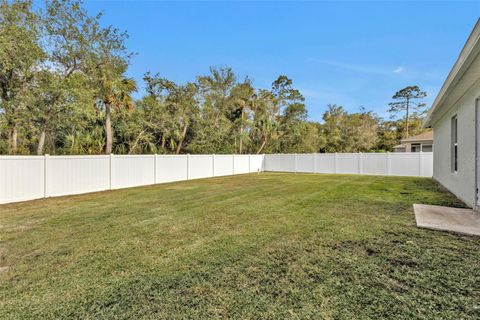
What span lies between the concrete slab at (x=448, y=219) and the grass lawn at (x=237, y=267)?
239mm

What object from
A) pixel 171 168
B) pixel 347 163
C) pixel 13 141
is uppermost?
pixel 13 141

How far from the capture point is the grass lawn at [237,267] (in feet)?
6.05

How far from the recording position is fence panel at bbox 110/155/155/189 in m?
8.63

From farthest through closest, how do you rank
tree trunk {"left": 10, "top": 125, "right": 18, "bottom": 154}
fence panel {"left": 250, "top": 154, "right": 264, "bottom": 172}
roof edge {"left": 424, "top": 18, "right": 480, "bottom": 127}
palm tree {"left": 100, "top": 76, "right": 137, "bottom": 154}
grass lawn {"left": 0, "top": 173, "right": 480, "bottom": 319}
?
fence panel {"left": 250, "top": 154, "right": 264, "bottom": 172}, palm tree {"left": 100, "top": 76, "right": 137, "bottom": 154}, tree trunk {"left": 10, "top": 125, "right": 18, "bottom": 154}, roof edge {"left": 424, "top": 18, "right": 480, "bottom": 127}, grass lawn {"left": 0, "top": 173, "right": 480, "bottom": 319}

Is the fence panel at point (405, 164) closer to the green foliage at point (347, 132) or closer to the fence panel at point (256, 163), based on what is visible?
the fence panel at point (256, 163)

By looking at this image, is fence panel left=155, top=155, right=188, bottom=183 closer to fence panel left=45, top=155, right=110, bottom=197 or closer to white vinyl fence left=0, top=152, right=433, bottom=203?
white vinyl fence left=0, top=152, right=433, bottom=203

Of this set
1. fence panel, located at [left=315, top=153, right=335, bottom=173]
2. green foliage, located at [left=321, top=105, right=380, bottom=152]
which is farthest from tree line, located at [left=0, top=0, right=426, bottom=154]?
fence panel, located at [left=315, top=153, right=335, bottom=173]

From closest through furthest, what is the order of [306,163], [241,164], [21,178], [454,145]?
[21,178]
[454,145]
[241,164]
[306,163]

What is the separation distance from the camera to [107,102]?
34.1 ft

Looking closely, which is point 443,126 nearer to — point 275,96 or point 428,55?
point 428,55

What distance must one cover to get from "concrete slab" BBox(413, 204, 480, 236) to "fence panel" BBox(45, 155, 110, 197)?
9.00m

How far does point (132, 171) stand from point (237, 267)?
26.4 ft

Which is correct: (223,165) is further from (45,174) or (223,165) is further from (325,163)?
(45,174)

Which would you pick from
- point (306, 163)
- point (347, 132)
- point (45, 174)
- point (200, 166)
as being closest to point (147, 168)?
point (200, 166)
